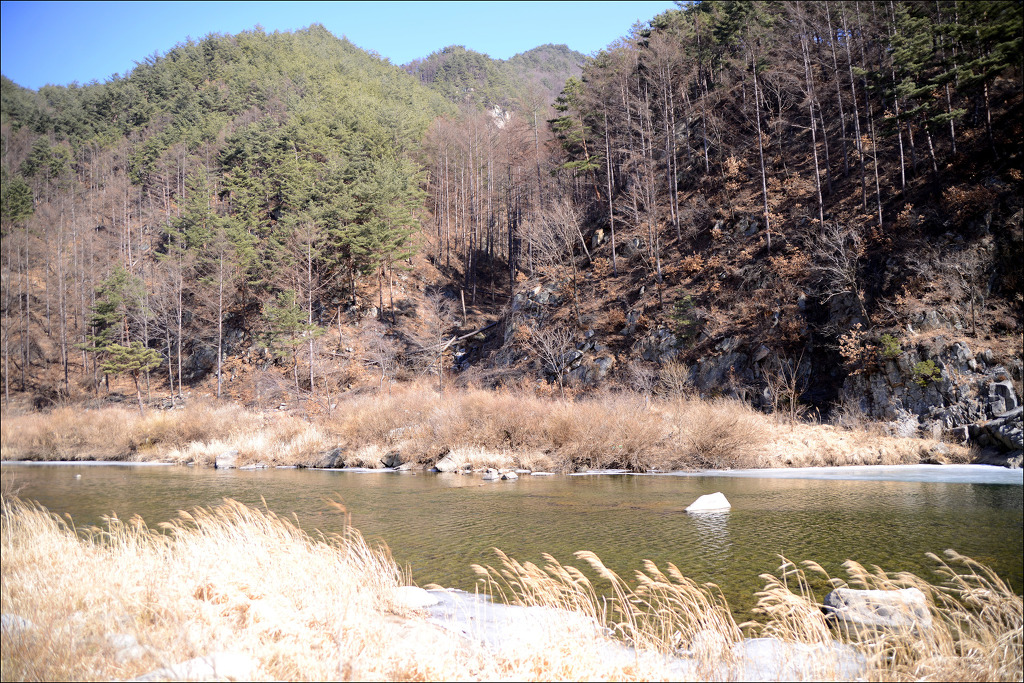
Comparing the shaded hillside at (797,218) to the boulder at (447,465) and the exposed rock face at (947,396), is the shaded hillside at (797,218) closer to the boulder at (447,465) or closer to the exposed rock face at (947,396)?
the exposed rock face at (947,396)

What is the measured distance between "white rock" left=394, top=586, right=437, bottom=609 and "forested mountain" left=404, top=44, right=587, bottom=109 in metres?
79.3

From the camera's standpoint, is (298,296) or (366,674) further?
(298,296)

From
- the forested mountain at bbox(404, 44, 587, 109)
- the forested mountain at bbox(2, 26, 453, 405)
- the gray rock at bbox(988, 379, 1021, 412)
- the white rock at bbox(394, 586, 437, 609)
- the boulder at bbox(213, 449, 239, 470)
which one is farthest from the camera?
the forested mountain at bbox(404, 44, 587, 109)

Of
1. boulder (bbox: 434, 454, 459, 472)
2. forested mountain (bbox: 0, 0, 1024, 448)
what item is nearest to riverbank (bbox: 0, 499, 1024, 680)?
forested mountain (bbox: 0, 0, 1024, 448)

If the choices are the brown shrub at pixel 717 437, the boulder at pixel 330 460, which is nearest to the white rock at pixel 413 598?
the brown shrub at pixel 717 437

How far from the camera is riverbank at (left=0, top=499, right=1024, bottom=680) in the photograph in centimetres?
518

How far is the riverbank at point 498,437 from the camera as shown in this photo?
24.5m

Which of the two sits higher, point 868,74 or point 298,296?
point 868,74

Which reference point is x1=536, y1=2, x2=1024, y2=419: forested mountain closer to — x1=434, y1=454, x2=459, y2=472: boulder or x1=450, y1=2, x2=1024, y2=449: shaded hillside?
x1=450, y1=2, x2=1024, y2=449: shaded hillside

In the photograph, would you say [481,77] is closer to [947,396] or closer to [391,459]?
[391,459]

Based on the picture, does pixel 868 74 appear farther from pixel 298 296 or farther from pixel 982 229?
pixel 298 296

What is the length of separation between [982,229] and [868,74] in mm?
17676

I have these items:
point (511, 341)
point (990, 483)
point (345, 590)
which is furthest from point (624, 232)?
point (345, 590)

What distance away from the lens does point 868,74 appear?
38594 millimetres
